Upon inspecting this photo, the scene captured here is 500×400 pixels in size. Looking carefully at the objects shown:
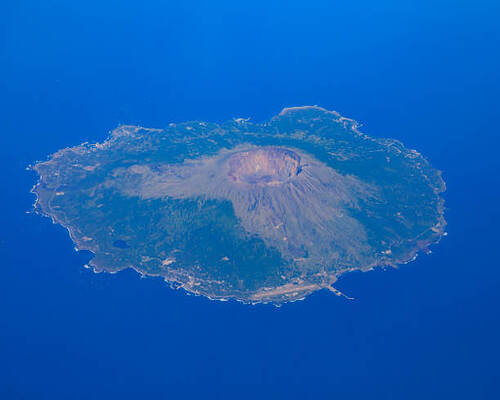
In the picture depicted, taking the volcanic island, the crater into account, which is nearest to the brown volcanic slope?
the crater

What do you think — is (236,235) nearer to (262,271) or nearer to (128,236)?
(262,271)

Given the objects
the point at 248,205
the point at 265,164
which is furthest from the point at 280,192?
the point at 265,164

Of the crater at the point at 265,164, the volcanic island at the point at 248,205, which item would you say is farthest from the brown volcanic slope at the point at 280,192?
the volcanic island at the point at 248,205

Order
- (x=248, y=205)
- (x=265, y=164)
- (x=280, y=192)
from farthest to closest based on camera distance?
(x=265, y=164)
(x=280, y=192)
(x=248, y=205)

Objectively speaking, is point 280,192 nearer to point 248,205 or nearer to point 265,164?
point 248,205

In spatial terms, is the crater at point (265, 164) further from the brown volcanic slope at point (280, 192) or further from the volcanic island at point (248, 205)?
the volcanic island at point (248, 205)

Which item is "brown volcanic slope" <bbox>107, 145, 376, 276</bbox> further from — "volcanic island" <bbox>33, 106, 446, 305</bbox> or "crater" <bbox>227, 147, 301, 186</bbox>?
"volcanic island" <bbox>33, 106, 446, 305</bbox>
